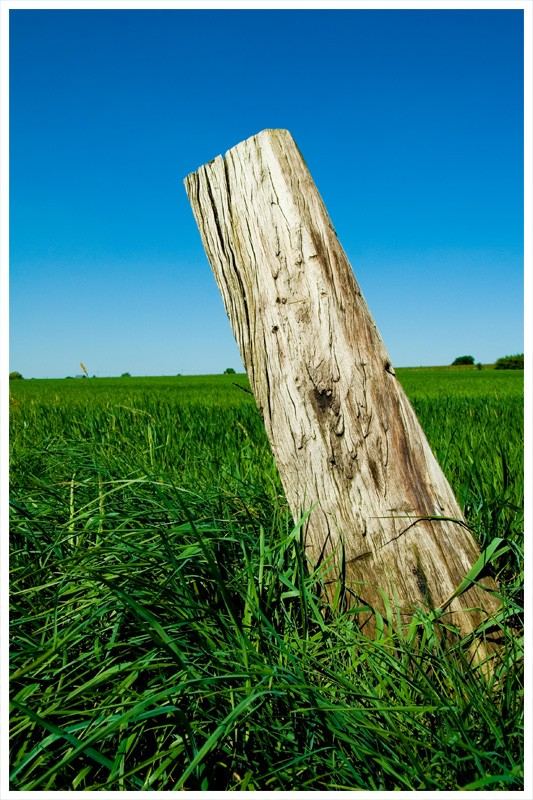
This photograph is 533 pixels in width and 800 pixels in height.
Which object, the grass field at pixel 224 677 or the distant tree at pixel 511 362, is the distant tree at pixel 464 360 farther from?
the grass field at pixel 224 677

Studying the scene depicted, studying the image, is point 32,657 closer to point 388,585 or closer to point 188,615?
point 188,615

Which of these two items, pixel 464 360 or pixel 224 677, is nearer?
pixel 224 677

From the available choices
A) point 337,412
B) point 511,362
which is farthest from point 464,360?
point 337,412

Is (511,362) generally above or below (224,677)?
above

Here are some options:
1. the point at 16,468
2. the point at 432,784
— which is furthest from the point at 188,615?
the point at 16,468

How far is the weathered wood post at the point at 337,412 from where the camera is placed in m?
1.61

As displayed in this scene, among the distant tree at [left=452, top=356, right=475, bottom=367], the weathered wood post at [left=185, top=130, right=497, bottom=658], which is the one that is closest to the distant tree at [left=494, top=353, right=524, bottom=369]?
the distant tree at [left=452, top=356, right=475, bottom=367]

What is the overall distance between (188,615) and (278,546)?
0.38m

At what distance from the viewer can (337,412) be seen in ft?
5.35

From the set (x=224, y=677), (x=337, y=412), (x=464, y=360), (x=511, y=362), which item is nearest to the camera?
(x=224, y=677)

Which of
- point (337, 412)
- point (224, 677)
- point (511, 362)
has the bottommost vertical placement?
point (224, 677)

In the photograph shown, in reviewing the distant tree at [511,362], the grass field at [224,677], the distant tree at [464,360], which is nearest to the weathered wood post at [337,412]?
the grass field at [224,677]

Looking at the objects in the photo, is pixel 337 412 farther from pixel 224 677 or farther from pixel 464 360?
pixel 464 360
